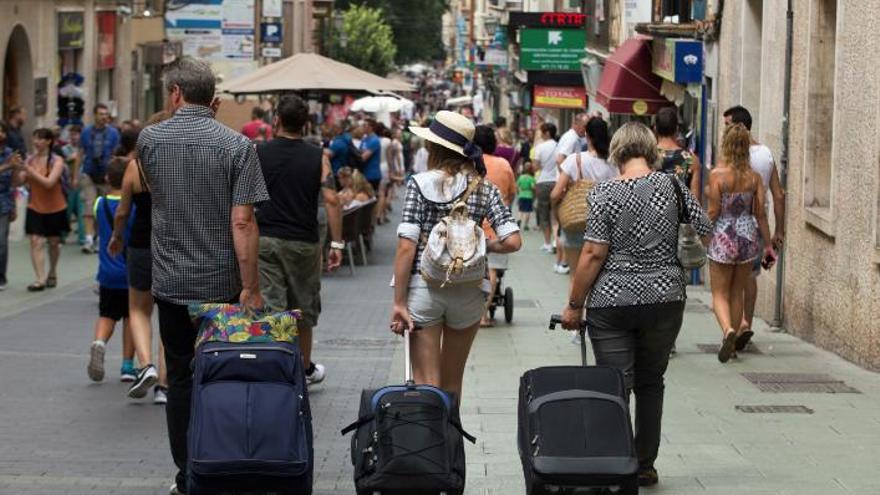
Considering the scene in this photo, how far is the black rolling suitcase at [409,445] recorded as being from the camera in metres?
6.88

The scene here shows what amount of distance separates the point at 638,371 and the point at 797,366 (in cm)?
482

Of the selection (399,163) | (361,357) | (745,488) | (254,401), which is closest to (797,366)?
(361,357)

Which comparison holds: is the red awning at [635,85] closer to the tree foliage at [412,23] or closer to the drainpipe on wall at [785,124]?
the drainpipe on wall at [785,124]

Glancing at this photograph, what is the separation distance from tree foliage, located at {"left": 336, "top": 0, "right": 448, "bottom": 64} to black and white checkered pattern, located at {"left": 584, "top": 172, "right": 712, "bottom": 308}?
280 feet

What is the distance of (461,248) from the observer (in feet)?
26.3

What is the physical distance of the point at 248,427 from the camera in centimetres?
702

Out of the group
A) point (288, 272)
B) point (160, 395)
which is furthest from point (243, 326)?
point (160, 395)

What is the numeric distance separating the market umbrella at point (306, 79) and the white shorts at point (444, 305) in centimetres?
1625

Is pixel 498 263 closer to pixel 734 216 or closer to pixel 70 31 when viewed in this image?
pixel 734 216

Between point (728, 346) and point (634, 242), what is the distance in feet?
14.3

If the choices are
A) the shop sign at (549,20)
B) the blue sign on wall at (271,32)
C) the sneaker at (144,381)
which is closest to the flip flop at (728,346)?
the sneaker at (144,381)

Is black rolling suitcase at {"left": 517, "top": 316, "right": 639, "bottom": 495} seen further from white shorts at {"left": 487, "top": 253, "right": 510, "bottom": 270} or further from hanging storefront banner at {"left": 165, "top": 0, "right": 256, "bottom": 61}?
hanging storefront banner at {"left": 165, "top": 0, "right": 256, "bottom": 61}

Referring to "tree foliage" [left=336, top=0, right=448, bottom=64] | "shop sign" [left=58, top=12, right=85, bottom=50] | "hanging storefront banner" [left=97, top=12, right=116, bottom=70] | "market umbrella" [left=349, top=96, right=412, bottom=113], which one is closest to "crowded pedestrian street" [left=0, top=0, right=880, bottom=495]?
"shop sign" [left=58, top=12, right=85, bottom=50]

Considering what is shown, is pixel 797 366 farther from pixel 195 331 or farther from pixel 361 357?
pixel 195 331
